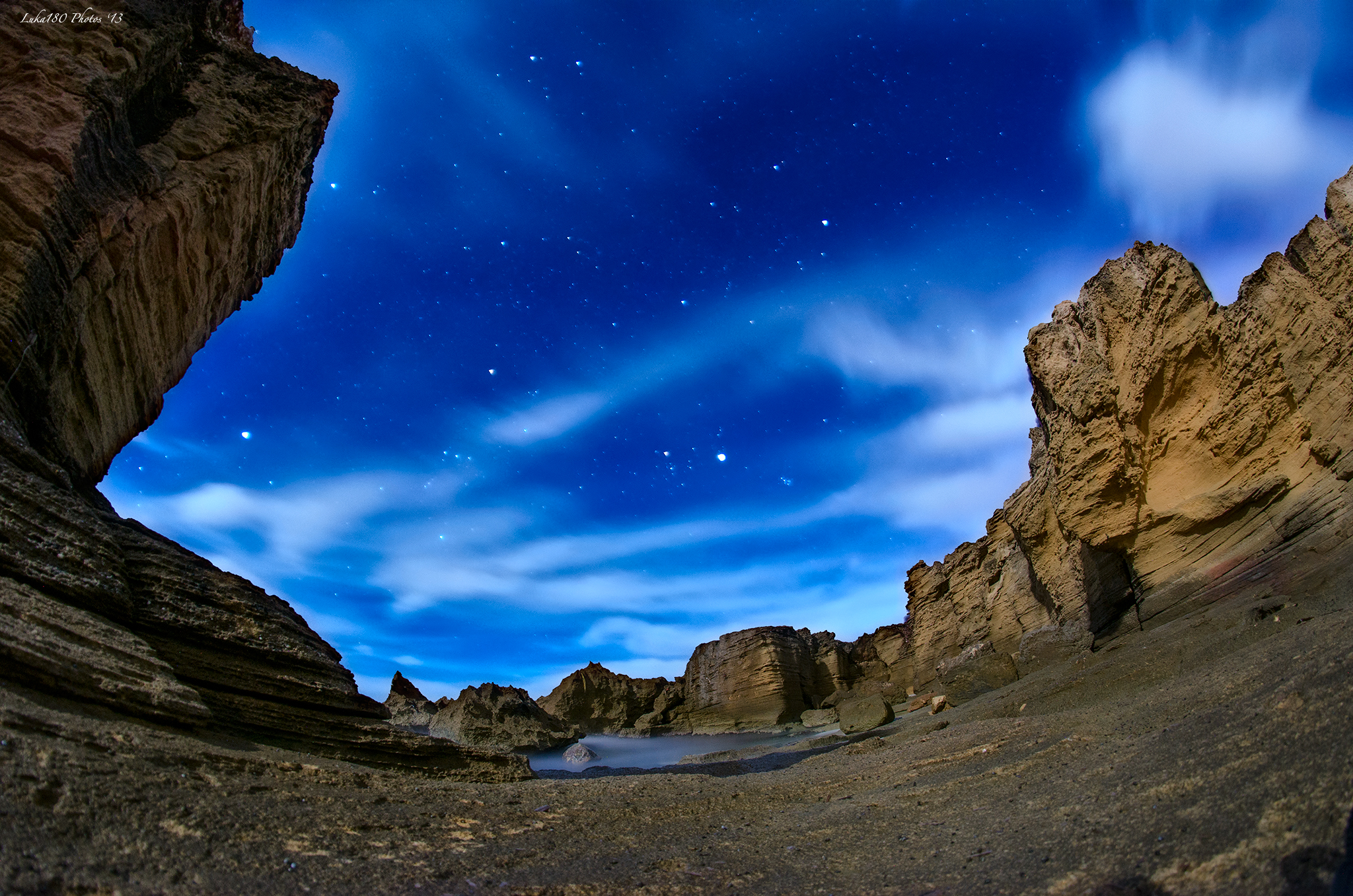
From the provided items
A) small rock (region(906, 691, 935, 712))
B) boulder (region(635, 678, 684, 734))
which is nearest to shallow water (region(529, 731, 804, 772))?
boulder (region(635, 678, 684, 734))

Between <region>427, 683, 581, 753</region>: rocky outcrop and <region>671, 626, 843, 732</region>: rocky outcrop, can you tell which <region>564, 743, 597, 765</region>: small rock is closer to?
<region>427, 683, 581, 753</region>: rocky outcrop

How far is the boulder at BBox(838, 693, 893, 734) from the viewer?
2198 centimetres

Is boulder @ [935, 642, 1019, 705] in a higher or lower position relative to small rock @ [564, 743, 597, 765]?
higher

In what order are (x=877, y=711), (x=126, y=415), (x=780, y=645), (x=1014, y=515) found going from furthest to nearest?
(x=780, y=645) < (x=877, y=711) < (x=1014, y=515) < (x=126, y=415)

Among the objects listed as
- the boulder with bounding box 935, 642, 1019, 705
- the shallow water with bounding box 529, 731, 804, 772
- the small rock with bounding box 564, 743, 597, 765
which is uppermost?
the boulder with bounding box 935, 642, 1019, 705

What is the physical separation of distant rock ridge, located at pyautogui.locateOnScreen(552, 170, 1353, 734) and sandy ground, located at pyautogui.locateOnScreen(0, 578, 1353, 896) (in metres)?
3.68

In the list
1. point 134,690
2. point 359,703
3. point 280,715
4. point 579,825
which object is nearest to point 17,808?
point 134,690

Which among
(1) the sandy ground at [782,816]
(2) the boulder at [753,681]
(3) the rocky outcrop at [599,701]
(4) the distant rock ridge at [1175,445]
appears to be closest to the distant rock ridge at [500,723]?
(2) the boulder at [753,681]

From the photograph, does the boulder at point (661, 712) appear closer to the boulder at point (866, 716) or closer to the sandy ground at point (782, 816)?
the boulder at point (866, 716)

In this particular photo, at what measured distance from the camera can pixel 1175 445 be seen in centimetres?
1410

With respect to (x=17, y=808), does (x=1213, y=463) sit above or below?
above

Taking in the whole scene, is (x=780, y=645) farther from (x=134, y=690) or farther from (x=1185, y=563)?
(x=134, y=690)

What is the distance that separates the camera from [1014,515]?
A: 20547mm

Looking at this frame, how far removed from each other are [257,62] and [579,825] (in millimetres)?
15688
